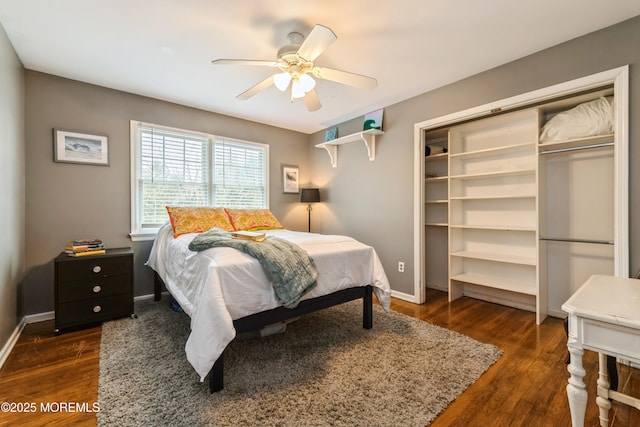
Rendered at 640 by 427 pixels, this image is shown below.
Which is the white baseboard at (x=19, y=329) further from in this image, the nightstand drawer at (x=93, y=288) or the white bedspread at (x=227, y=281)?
the white bedspread at (x=227, y=281)

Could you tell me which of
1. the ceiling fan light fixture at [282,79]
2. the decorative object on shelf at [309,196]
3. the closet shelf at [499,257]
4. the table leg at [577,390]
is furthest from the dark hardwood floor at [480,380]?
the decorative object on shelf at [309,196]

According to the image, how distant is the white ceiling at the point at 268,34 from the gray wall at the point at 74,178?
205mm

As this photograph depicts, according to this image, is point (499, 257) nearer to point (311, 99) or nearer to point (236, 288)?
point (311, 99)

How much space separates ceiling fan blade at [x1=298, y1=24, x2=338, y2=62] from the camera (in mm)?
1588

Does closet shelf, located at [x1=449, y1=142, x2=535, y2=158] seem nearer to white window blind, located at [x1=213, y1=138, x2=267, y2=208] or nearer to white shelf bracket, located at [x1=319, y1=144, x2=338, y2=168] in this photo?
white shelf bracket, located at [x1=319, y1=144, x2=338, y2=168]

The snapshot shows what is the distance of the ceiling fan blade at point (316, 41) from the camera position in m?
1.59

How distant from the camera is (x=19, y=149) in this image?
240cm

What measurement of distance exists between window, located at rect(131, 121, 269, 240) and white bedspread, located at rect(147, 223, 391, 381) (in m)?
0.88

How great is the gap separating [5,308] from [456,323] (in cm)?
363

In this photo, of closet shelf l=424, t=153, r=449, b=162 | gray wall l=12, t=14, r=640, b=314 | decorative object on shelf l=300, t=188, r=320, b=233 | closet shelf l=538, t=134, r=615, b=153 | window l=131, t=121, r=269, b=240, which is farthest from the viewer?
decorative object on shelf l=300, t=188, r=320, b=233

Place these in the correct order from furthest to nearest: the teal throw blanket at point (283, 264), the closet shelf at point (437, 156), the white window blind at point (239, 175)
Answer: the white window blind at point (239, 175) < the closet shelf at point (437, 156) < the teal throw blanket at point (283, 264)

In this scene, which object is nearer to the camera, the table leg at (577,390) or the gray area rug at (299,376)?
the table leg at (577,390)

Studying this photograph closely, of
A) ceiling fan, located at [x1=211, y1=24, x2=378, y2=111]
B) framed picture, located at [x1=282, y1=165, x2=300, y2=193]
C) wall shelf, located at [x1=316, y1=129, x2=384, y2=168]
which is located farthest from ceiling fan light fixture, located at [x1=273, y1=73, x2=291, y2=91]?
framed picture, located at [x1=282, y1=165, x2=300, y2=193]

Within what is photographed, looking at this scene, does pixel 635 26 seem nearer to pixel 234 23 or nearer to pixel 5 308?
pixel 234 23
